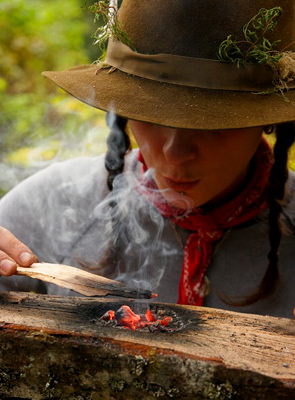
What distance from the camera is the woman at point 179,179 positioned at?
1.84 meters

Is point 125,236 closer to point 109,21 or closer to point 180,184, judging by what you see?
point 180,184

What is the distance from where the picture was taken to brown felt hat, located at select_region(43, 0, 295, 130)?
180cm

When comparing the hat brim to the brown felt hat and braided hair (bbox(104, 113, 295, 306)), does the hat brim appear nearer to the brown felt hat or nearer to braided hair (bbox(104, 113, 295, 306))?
the brown felt hat

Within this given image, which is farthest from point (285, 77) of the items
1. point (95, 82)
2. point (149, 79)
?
point (95, 82)

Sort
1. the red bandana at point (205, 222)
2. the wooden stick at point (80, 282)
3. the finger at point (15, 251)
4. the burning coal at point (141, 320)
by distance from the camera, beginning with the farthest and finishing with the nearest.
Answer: the red bandana at point (205, 222), the finger at point (15, 251), the wooden stick at point (80, 282), the burning coal at point (141, 320)

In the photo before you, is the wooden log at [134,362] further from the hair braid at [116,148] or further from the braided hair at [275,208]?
the hair braid at [116,148]

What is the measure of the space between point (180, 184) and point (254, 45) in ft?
2.37

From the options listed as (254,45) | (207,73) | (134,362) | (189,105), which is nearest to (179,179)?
(189,105)

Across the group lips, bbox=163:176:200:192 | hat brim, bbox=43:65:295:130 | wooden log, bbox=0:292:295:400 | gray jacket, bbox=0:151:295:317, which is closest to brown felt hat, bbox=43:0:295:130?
hat brim, bbox=43:65:295:130

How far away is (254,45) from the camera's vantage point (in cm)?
183

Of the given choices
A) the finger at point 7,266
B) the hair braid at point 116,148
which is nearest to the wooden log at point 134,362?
the finger at point 7,266

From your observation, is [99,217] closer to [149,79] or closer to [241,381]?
[149,79]

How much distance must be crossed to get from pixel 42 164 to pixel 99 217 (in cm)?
243

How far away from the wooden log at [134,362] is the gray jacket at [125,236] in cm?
110
